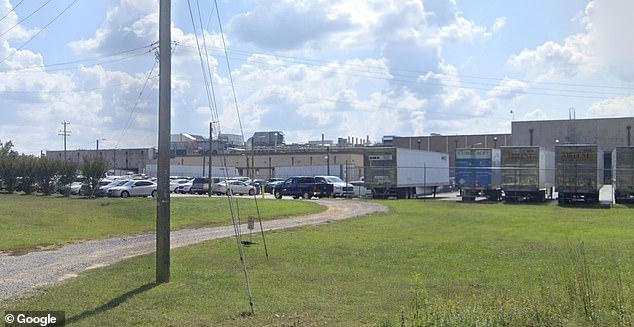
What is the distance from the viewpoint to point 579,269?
492 inches

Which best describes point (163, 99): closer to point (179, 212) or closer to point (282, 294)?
point (282, 294)

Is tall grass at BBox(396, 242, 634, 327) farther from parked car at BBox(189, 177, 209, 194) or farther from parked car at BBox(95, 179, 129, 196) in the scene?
parked car at BBox(189, 177, 209, 194)

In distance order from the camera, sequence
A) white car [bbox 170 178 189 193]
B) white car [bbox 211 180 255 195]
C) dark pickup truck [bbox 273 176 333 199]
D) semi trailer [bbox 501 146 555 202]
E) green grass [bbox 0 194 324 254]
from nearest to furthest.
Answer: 1. green grass [bbox 0 194 324 254]
2. semi trailer [bbox 501 146 555 202]
3. dark pickup truck [bbox 273 176 333 199]
4. white car [bbox 211 180 255 195]
5. white car [bbox 170 178 189 193]

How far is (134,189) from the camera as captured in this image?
5350 centimetres

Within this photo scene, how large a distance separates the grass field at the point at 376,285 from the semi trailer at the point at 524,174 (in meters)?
22.4

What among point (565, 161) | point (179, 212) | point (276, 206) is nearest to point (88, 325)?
point (179, 212)

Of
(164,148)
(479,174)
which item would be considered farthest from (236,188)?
(164,148)

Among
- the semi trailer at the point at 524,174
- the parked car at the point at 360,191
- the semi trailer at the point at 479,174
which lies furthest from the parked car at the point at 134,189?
the semi trailer at the point at 524,174

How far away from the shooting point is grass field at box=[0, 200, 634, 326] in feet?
27.9

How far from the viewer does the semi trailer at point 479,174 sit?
156ft

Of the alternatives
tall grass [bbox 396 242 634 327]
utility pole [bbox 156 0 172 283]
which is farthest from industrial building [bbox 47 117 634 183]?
tall grass [bbox 396 242 634 327]

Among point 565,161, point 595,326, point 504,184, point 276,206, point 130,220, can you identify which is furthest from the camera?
point 504,184

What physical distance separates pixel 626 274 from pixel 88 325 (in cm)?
913

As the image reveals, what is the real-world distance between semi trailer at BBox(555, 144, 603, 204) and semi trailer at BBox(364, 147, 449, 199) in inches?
468
